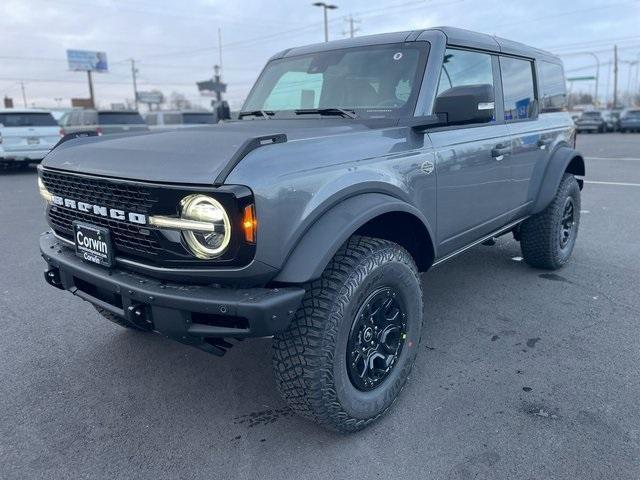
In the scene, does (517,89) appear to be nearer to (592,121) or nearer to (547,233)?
(547,233)

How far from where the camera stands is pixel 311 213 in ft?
7.29

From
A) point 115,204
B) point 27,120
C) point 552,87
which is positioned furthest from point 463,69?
point 27,120

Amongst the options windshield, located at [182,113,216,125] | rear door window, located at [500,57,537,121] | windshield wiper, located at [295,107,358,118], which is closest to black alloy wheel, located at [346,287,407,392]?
windshield wiper, located at [295,107,358,118]

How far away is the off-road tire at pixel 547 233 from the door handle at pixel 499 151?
1.13 metres

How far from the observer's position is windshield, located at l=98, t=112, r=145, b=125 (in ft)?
50.2

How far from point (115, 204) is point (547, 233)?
3739 millimetres

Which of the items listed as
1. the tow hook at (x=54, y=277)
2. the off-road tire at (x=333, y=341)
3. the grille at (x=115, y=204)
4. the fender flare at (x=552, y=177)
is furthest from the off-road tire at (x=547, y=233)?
the tow hook at (x=54, y=277)

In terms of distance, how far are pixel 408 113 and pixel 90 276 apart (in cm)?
191

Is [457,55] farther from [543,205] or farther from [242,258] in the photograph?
[242,258]

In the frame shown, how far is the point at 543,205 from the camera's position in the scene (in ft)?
14.6

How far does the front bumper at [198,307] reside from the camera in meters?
2.06

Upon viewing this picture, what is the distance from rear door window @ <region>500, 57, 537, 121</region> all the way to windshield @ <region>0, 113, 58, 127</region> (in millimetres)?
13047

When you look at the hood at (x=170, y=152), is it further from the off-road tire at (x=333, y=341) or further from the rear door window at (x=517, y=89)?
the rear door window at (x=517, y=89)

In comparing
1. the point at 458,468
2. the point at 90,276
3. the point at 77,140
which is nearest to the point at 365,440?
the point at 458,468
